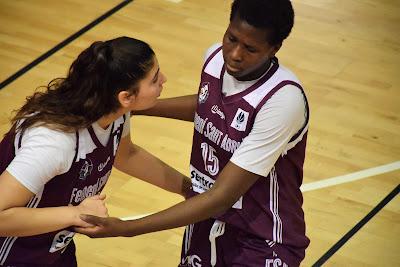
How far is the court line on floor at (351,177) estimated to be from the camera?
568 centimetres

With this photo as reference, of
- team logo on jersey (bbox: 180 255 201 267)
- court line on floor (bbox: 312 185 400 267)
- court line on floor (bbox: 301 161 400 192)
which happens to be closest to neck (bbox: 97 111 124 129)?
team logo on jersey (bbox: 180 255 201 267)

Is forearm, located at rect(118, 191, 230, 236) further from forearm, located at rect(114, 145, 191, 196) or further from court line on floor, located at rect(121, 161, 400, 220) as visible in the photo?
court line on floor, located at rect(121, 161, 400, 220)

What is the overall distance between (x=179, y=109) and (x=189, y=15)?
3.92 meters

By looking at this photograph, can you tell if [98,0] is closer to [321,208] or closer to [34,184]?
[321,208]

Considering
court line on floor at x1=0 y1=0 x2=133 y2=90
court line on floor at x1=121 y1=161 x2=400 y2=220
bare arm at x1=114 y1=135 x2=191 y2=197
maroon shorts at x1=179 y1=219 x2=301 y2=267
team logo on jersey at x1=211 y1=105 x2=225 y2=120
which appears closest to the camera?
team logo on jersey at x1=211 y1=105 x2=225 y2=120

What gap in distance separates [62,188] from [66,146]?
0.59ft

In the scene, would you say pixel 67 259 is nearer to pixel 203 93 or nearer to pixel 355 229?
pixel 203 93

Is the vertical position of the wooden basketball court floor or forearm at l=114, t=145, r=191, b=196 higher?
forearm at l=114, t=145, r=191, b=196

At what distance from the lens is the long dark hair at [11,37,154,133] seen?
130 inches

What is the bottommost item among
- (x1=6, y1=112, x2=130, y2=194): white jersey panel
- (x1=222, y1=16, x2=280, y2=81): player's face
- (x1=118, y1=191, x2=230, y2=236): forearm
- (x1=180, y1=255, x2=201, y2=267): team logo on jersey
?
(x1=180, y1=255, x2=201, y2=267): team logo on jersey

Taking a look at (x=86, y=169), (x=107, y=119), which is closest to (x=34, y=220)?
(x=86, y=169)

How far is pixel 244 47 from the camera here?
330cm

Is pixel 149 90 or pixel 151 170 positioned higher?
pixel 149 90

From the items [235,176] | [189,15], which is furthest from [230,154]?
[189,15]
